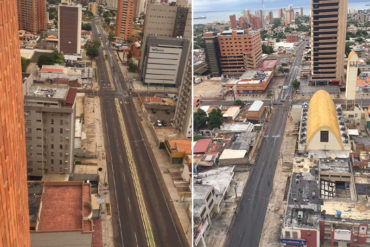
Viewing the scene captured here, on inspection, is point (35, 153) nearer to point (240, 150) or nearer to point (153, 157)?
point (153, 157)

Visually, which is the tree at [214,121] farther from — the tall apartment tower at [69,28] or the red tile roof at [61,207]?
the tall apartment tower at [69,28]

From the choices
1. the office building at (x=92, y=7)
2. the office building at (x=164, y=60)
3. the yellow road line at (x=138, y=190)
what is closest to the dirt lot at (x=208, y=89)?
the office building at (x=164, y=60)

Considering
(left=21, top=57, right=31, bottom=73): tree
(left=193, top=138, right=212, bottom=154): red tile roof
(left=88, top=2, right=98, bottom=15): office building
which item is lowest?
(left=193, top=138, right=212, bottom=154): red tile roof

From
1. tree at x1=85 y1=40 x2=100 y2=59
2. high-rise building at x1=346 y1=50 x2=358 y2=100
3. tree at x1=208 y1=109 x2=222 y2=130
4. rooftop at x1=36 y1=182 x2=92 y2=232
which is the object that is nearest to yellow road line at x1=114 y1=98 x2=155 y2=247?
rooftop at x1=36 y1=182 x2=92 y2=232

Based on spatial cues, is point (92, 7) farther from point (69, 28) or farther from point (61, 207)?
point (61, 207)

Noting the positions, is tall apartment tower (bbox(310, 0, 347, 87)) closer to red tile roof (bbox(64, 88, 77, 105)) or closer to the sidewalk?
the sidewalk

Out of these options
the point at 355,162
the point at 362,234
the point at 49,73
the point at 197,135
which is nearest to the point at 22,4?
the point at 49,73
